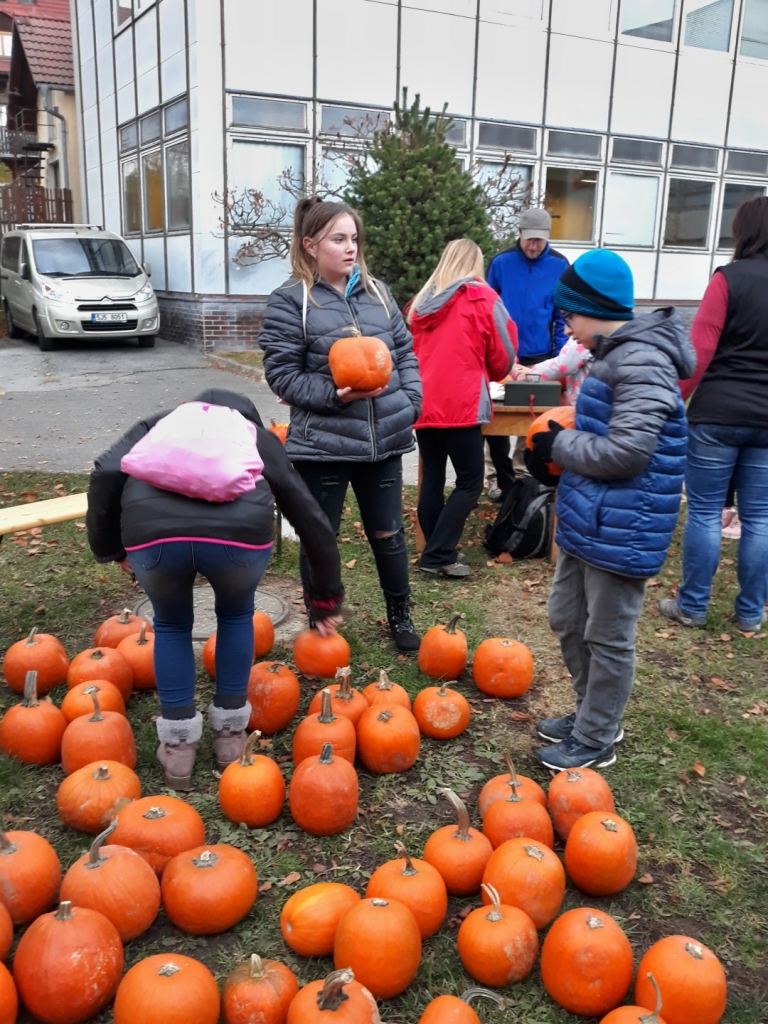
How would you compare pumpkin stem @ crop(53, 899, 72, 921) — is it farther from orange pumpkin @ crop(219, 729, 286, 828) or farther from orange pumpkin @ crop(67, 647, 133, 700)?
orange pumpkin @ crop(67, 647, 133, 700)

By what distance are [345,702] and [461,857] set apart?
896 mm

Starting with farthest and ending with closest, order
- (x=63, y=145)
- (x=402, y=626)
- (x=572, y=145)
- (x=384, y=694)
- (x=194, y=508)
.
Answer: (x=63, y=145) → (x=572, y=145) → (x=402, y=626) → (x=384, y=694) → (x=194, y=508)

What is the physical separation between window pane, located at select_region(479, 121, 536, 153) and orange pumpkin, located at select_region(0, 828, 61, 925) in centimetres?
1695

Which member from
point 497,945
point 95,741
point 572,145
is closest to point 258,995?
point 497,945

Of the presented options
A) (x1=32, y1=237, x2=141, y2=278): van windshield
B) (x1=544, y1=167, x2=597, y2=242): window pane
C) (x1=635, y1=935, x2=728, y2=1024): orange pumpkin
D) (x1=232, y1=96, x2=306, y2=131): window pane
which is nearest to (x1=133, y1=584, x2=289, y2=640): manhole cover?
(x1=635, y1=935, x2=728, y2=1024): orange pumpkin

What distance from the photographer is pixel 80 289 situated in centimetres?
1518

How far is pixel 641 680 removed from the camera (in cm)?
423

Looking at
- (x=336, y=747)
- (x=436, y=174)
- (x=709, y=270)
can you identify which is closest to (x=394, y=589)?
(x=336, y=747)

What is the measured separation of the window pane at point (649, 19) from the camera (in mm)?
17688

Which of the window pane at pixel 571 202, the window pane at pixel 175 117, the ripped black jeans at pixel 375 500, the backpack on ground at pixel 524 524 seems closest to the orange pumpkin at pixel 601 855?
the ripped black jeans at pixel 375 500

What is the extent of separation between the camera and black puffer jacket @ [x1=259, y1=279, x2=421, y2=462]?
3.88 meters

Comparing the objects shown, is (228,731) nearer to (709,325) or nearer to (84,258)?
(709,325)

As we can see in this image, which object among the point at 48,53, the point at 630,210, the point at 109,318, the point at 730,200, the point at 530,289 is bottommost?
the point at 109,318

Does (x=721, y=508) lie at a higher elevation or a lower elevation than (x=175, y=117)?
lower
